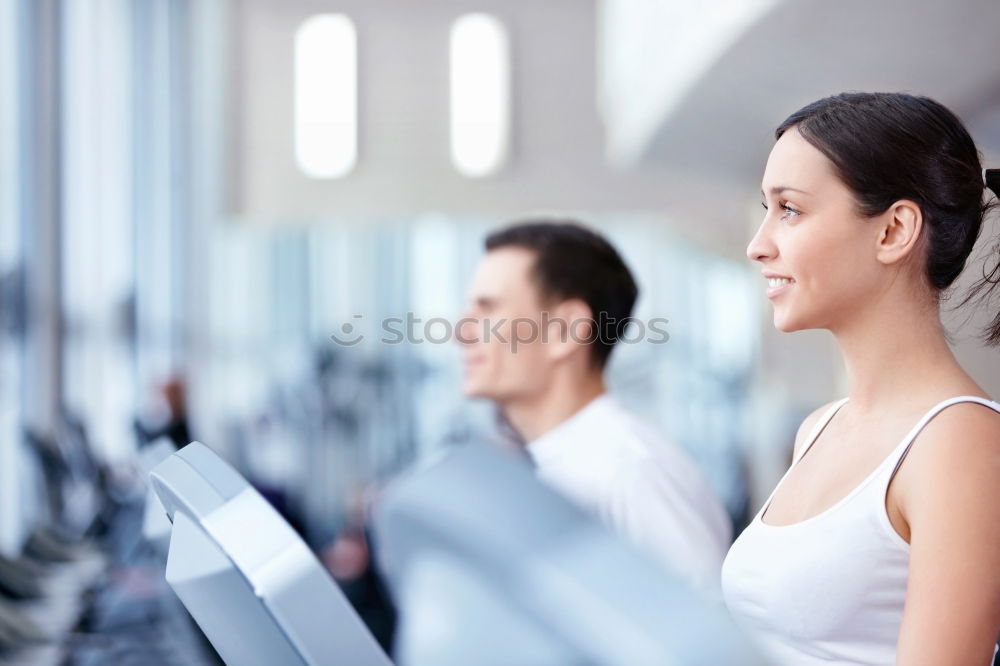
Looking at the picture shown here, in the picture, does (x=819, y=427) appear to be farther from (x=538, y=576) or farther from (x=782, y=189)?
(x=538, y=576)

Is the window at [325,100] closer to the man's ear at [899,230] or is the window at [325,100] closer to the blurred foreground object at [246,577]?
the man's ear at [899,230]

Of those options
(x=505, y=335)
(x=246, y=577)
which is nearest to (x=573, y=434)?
(x=505, y=335)

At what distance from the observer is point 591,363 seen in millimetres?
1804

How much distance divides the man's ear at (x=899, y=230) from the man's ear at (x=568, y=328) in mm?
893

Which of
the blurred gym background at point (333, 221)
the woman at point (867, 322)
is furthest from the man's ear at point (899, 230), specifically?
the blurred gym background at point (333, 221)

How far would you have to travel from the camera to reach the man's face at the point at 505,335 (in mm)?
1724

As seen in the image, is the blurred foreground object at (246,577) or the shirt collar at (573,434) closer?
the blurred foreground object at (246,577)

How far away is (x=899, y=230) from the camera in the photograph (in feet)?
2.99

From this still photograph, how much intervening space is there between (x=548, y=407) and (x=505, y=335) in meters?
0.14

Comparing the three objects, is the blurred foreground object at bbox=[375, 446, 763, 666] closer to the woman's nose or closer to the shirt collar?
the woman's nose

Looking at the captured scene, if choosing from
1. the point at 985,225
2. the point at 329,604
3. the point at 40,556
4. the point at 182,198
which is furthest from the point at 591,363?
the point at 182,198

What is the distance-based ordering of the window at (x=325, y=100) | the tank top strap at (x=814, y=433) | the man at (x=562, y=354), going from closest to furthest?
the tank top strap at (x=814, y=433) < the man at (x=562, y=354) < the window at (x=325, y=100)

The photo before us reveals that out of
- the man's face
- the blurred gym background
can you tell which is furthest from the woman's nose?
the blurred gym background

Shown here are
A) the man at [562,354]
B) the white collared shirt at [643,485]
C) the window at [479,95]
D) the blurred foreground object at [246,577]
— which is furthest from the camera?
the window at [479,95]
